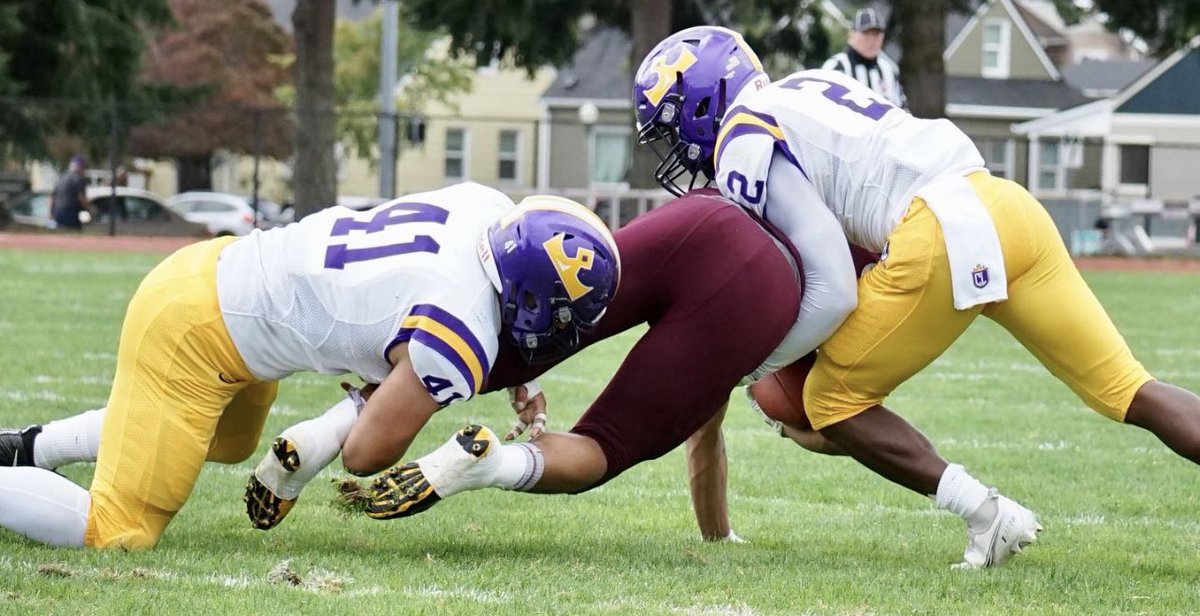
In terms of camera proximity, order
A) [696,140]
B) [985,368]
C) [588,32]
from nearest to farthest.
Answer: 1. [696,140]
2. [985,368]
3. [588,32]

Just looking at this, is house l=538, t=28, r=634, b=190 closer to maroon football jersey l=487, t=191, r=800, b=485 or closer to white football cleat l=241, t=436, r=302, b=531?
maroon football jersey l=487, t=191, r=800, b=485

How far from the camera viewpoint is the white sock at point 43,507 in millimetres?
3996

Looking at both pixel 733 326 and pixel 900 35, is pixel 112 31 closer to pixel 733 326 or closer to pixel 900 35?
pixel 900 35

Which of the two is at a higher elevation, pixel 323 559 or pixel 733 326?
pixel 733 326

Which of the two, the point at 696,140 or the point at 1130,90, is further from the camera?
the point at 1130,90

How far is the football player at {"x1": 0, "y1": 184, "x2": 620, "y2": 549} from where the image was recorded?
3855 mm

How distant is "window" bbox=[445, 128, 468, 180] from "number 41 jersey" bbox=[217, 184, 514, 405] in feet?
109

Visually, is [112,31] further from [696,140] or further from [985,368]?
[696,140]

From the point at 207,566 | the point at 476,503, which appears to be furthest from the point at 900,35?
the point at 207,566

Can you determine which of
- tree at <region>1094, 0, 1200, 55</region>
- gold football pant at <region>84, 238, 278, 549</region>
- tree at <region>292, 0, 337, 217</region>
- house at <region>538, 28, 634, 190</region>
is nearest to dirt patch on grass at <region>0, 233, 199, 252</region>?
tree at <region>292, 0, 337, 217</region>

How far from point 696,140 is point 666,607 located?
1.56 m

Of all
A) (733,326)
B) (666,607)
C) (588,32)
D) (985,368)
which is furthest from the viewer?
(588,32)

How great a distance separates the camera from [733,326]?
4148 millimetres

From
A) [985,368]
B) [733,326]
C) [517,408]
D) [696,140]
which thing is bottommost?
[985,368]
